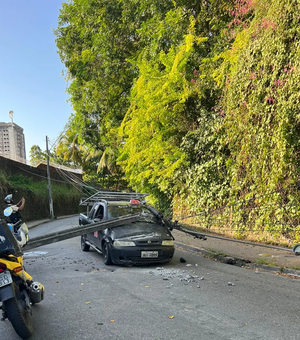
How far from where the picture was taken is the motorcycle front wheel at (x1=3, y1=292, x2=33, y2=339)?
3676 millimetres

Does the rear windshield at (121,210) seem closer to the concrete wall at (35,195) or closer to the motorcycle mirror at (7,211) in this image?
the motorcycle mirror at (7,211)

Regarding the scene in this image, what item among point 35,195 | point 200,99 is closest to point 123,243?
point 200,99

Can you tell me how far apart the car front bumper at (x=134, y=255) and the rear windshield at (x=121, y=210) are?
4.83 ft

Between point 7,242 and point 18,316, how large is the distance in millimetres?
819

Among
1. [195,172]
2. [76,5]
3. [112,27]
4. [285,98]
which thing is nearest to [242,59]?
[285,98]

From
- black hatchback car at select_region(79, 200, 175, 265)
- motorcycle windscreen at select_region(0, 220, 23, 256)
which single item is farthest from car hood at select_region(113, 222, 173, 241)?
motorcycle windscreen at select_region(0, 220, 23, 256)

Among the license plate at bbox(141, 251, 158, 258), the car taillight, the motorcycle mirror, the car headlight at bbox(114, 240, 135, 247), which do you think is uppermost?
the motorcycle mirror

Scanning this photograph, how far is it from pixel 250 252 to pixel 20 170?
25240mm

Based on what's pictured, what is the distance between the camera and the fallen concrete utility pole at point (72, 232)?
5.79 meters

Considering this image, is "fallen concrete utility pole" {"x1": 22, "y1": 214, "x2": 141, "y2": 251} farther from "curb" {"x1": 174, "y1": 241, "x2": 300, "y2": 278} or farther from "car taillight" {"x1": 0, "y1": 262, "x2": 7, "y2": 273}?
"curb" {"x1": 174, "y1": 241, "x2": 300, "y2": 278}

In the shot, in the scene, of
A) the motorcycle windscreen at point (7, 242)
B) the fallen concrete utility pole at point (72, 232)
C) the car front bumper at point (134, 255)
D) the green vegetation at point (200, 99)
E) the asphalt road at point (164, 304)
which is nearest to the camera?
the motorcycle windscreen at point (7, 242)

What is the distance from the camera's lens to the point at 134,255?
7805mm

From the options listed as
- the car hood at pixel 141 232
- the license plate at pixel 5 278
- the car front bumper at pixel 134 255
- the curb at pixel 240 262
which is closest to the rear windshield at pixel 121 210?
the car hood at pixel 141 232

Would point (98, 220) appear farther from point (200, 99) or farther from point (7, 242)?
point (200, 99)
